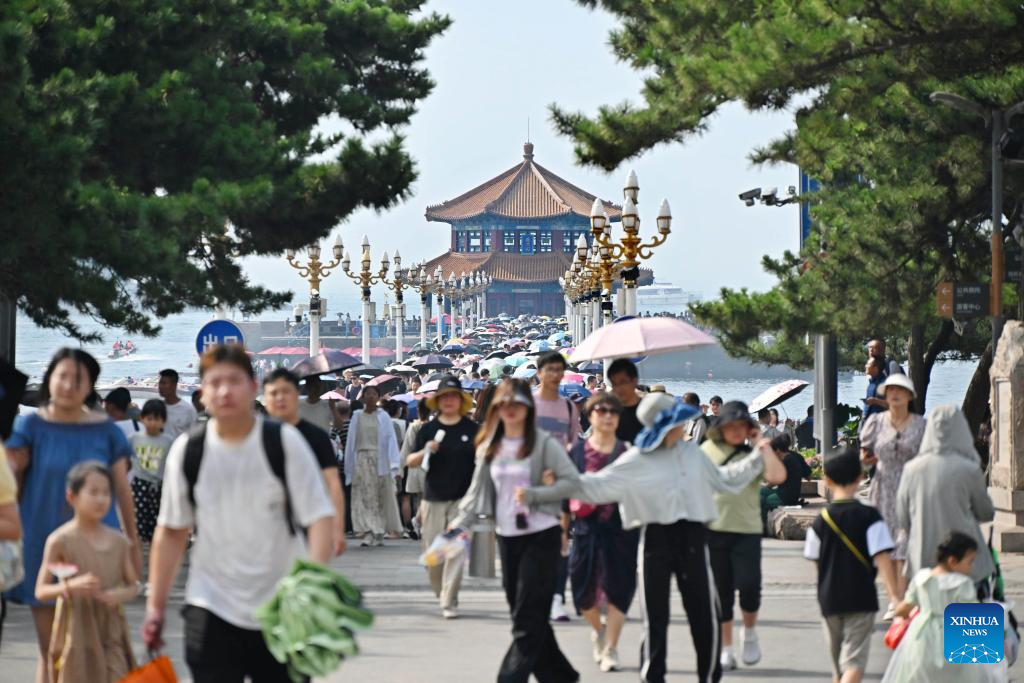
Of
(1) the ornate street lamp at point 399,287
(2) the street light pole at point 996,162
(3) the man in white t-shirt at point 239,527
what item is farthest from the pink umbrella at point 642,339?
(1) the ornate street lamp at point 399,287

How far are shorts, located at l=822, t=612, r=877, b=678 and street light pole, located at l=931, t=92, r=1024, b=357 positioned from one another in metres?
10.2

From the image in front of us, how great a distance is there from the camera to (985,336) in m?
31.4

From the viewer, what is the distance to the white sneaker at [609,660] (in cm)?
1035

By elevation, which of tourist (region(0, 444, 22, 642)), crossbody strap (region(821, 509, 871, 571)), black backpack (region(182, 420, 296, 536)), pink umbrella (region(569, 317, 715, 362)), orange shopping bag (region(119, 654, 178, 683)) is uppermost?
pink umbrella (region(569, 317, 715, 362))

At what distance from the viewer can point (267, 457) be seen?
626cm

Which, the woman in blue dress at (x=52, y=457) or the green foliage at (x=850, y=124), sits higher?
the green foliage at (x=850, y=124)

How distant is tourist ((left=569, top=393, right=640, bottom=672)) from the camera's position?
10484 millimetres

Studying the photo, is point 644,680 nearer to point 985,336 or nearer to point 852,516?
point 852,516

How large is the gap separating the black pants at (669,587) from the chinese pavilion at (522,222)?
5363 inches

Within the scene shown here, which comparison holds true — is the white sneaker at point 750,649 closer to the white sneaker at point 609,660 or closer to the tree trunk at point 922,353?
the white sneaker at point 609,660

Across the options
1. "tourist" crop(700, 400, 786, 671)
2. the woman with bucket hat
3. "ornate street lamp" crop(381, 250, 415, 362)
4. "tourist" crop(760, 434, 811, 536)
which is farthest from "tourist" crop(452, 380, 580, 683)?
"ornate street lamp" crop(381, 250, 415, 362)

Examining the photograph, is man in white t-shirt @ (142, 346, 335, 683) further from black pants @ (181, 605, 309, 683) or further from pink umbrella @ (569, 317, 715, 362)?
pink umbrella @ (569, 317, 715, 362)

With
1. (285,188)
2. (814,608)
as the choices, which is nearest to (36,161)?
(285,188)

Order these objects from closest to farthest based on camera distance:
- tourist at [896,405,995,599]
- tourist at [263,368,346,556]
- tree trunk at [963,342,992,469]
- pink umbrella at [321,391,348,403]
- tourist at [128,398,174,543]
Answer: tourist at [263,368,346,556], tourist at [896,405,995,599], tourist at [128,398,174,543], pink umbrella at [321,391,348,403], tree trunk at [963,342,992,469]
